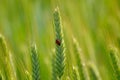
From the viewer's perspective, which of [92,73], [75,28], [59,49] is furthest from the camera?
[75,28]

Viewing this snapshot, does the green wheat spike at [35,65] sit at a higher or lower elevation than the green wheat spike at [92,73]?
lower

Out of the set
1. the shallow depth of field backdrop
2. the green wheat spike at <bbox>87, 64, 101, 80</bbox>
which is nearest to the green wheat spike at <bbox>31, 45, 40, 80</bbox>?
the green wheat spike at <bbox>87, 64, 101, 80</bbox>

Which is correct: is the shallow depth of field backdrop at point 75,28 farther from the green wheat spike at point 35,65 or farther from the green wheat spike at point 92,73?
the green wheat spike at point 35,65

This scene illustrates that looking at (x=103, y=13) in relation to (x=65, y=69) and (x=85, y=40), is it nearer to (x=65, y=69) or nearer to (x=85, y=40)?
(x=85, y=40)

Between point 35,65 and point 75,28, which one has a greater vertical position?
point 75,28

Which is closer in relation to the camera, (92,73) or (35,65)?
(35,65)

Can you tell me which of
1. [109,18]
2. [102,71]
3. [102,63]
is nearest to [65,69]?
[102,71]

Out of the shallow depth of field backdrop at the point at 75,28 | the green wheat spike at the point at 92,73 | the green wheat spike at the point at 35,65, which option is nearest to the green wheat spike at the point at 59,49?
the green wheat spike at the point at 35,65

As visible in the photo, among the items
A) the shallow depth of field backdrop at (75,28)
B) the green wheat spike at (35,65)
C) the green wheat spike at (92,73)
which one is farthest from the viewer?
the shallow depth of field backdrop at (75,28)

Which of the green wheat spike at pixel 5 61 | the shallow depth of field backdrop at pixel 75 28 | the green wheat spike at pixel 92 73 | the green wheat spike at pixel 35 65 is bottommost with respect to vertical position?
the green wheat spike at pixel 35 65

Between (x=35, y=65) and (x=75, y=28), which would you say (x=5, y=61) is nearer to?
(x=35, y=65)

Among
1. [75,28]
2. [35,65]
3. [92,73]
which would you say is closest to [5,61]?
[35,65]
